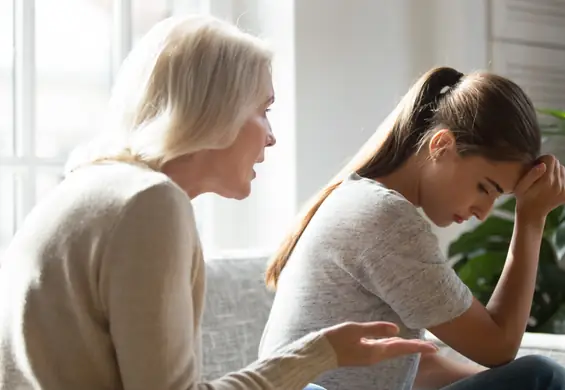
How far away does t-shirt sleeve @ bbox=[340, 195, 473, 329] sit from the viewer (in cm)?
114

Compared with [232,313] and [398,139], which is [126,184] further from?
[232,313]

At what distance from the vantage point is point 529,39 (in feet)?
8.34

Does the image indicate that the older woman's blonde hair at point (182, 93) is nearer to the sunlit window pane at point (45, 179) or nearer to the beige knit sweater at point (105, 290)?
the beige knit sweater at point (105, 290)

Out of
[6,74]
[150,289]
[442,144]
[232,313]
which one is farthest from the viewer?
[6,74]

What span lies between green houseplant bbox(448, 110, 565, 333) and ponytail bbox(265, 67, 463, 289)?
2.72 ft

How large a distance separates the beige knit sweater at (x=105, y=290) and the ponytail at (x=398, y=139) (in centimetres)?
40

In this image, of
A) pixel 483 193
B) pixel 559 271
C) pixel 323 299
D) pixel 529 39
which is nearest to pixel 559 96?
pixel 529 39

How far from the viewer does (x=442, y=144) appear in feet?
4.06

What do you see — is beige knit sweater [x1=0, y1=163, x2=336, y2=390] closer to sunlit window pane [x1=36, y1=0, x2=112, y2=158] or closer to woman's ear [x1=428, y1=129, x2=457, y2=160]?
woman's ear [x1=428, y1=129, x2=457, y2=160]

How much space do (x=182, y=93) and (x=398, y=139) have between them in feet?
1.47

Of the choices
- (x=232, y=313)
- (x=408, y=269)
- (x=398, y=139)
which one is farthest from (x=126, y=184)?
(x=232, y=313)

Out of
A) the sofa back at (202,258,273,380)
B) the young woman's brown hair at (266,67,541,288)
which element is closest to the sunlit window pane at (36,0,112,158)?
the sofa back at (202,258,273,380)

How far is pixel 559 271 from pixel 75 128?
3.98ft

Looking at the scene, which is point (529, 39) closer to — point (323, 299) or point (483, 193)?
point (483, 193)
